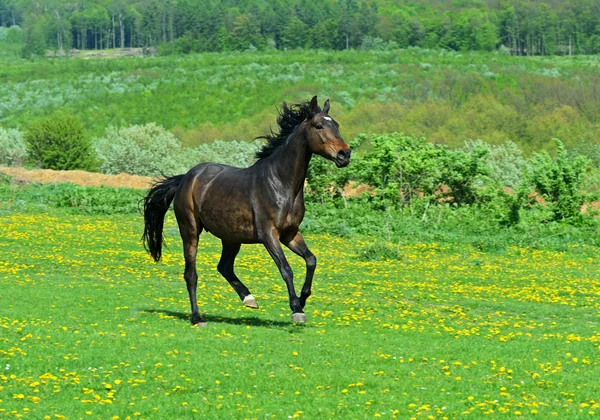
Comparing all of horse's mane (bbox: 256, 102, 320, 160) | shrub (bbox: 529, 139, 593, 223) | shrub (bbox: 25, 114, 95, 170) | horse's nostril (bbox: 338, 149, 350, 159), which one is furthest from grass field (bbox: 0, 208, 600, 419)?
shrub (bbox: 25, 114, 95, 170)

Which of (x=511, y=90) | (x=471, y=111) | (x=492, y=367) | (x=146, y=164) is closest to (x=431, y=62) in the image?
(x=511, y=90)

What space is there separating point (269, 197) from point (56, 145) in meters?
59.7

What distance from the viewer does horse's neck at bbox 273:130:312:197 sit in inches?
656

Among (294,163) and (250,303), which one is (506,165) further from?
(294,163)

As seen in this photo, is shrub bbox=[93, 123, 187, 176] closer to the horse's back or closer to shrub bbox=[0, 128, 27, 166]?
shrub bbox=[0, 128, 27, 166]

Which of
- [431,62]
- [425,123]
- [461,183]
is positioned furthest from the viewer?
[431,62]

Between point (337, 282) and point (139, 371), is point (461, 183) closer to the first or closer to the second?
point (337, 282)

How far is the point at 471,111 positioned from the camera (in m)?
119

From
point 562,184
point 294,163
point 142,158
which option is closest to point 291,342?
point 294,163

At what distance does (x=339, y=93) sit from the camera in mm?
141500

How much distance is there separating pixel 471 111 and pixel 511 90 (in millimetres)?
22718

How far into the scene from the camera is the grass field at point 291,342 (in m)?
12.2

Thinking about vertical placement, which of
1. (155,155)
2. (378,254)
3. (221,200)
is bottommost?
(155,155)

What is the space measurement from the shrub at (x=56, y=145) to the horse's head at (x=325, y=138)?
193 ft
